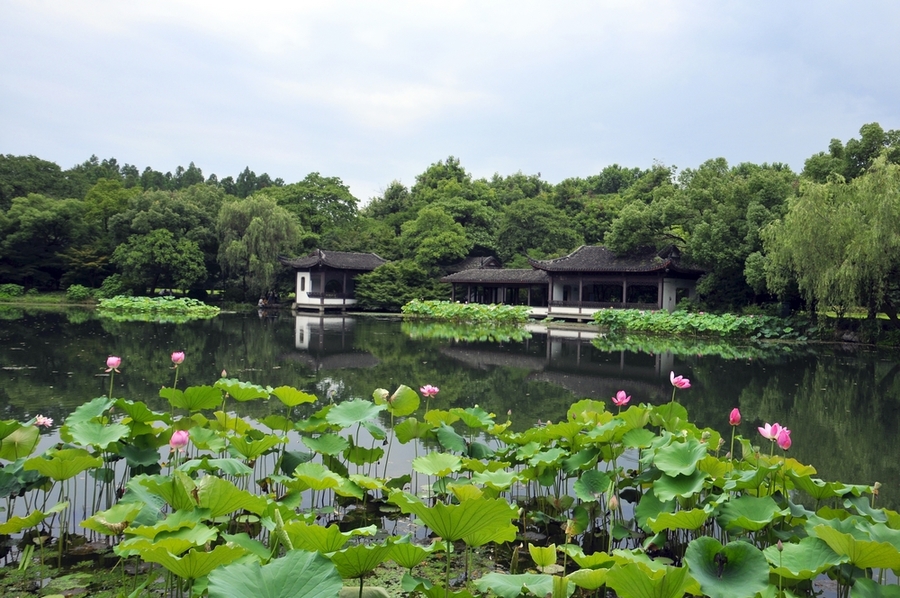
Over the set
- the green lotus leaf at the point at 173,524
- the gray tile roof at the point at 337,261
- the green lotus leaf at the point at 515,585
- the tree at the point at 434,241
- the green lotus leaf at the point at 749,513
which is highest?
the tree at the point at 434,241

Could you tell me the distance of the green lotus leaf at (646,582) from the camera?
1.75 meters

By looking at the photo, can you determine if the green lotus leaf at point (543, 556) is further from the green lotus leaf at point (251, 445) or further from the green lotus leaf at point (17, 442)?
the green lotus leaf at point (17, 442)

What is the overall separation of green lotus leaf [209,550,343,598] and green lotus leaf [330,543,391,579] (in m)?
0.27

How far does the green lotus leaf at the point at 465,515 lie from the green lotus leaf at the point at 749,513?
973 mm

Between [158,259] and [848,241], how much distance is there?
24.4 m

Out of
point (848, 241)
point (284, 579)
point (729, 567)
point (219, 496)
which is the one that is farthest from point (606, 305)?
point (284, 579)

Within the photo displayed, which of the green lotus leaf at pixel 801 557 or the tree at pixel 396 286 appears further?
the tree at pixel 396 286

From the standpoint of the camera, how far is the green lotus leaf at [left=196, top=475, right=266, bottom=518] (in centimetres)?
214

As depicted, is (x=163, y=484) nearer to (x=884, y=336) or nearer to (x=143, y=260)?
(x=884, y=336)

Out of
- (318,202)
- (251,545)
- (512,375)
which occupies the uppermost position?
(318,202)

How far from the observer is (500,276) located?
26.0 meters

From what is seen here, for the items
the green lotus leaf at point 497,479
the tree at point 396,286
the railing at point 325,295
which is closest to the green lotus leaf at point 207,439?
the green lotus leaf at point 497,479

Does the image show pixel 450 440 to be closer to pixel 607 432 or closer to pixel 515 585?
pixel 607 432

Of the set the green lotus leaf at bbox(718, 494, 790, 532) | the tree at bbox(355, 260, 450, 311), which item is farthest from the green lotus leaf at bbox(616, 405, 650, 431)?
the tree at bbox(355, 260, 450, 311)
